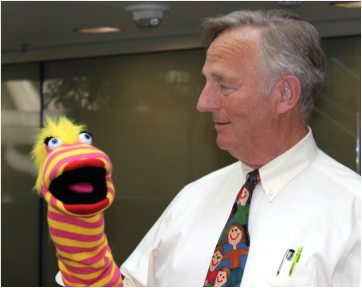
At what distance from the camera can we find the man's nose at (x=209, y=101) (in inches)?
36.6

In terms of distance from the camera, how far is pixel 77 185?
600mm

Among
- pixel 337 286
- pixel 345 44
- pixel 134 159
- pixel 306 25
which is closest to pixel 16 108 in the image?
pixel 134 159

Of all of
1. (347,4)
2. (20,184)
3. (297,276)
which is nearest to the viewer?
(297,276)

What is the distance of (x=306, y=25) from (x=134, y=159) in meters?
1.41

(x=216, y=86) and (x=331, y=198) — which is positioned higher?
(x=216, y=86)

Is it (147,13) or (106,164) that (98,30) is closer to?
(147,13)

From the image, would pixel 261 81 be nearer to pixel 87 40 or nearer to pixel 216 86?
pixel 216 86

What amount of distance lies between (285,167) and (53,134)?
46 centimetres

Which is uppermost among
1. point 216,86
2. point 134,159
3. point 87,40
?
point 216,86

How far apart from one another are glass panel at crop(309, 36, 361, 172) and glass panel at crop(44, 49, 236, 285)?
0.38 meters

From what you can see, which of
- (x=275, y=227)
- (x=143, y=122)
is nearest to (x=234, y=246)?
(x=275, y=227)

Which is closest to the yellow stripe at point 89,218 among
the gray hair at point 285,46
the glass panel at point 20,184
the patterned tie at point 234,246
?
the patterned tie at point 234,246

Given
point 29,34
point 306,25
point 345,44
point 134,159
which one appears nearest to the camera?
point 306,25

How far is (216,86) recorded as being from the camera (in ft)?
3.08
